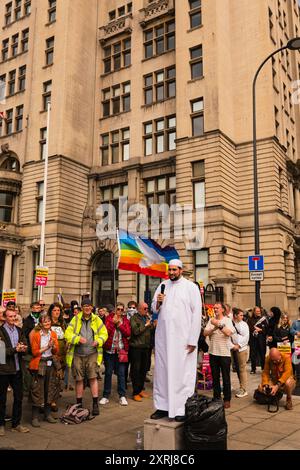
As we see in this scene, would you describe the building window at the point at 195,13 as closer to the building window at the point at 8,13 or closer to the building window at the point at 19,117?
the building window at the point at 19,117

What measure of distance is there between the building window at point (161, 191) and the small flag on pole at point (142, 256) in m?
20.4

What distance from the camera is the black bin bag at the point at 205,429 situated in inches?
209

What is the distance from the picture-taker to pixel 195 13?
30672 mm

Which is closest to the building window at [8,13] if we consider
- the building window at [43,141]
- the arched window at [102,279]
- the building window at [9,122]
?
the building window at [9,122]

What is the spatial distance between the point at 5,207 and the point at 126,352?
92.2ft

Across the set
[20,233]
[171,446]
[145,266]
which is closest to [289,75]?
[20,233]

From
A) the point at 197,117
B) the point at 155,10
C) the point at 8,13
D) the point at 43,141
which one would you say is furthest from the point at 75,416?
the point at 8,13

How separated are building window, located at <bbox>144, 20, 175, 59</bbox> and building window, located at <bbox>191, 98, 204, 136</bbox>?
6658 millimetres

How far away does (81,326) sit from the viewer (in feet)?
27.8

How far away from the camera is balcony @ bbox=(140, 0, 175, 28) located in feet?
109

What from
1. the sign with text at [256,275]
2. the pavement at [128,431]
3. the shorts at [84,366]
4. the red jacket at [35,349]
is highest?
the sign with text at [256,275]

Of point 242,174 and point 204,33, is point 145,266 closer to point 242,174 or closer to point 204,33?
point 242,174

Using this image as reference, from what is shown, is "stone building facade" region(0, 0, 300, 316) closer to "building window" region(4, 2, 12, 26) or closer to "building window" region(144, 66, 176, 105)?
"building window" region(144, 66, 176, 105)

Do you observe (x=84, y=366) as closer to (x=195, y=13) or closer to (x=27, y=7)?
(x=195, y=13)
